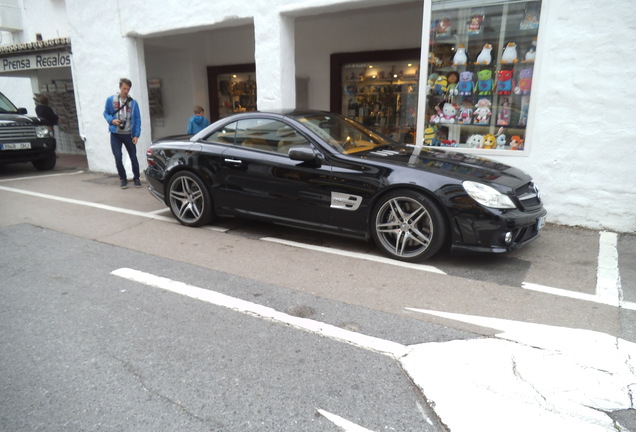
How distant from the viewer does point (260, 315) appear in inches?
134

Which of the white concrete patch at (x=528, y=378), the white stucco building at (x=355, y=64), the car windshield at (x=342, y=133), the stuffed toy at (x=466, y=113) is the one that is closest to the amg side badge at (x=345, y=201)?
the car windshield at (x=342, y=133)

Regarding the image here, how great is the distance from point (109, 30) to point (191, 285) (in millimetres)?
7943

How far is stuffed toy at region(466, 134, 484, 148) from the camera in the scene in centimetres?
662

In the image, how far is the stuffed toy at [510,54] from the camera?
20.1 ft

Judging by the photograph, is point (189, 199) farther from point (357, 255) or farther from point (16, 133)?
point (16, 133)

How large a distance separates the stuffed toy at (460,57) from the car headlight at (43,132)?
947 cm

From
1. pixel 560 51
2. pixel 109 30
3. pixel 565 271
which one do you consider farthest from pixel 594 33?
pixel 109 30

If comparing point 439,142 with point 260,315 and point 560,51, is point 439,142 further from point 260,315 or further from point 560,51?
point 260,315

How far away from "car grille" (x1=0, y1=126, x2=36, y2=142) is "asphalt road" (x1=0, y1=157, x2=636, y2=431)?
5.05 metres

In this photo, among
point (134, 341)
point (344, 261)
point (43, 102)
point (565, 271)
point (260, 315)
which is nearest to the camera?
point (134, 341)

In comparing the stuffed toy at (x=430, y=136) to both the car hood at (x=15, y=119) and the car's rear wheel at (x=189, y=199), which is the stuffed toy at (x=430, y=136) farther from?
the car hood at (x=15, y=119)

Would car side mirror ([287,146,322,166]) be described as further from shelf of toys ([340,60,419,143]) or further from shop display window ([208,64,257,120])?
shop display window ([208,64,257,120])

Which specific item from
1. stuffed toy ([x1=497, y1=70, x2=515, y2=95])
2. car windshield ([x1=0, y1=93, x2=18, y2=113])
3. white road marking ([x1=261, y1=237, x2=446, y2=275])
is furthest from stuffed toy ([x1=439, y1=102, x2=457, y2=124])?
car windshield ([x1=0, y1=93, x2=18, y2=113])

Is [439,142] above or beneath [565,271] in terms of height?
above
